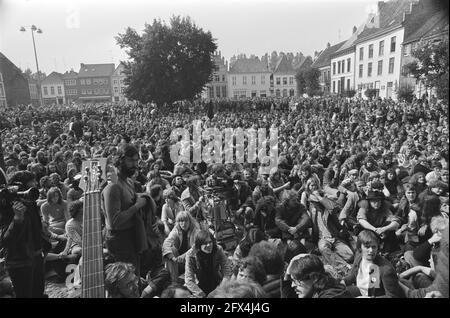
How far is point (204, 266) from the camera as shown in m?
3.36

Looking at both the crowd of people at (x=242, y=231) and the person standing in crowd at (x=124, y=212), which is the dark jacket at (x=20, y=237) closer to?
the crowd of people at (x=242, y=231)

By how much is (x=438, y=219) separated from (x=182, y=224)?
2941mm

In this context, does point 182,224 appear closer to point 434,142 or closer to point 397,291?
point 397,291

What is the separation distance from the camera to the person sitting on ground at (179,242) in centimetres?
389

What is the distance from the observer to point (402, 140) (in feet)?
30.6

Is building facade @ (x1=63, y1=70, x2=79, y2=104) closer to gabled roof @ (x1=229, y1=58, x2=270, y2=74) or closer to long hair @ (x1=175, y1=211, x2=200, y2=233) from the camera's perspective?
→ gabled roof @ (x1=229, y1=58, x2=270, y2=74)

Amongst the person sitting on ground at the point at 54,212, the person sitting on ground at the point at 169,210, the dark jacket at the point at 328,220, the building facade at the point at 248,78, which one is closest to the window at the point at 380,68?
the dark jacket at the point at 328,220

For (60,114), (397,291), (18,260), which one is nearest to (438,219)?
(397,291)

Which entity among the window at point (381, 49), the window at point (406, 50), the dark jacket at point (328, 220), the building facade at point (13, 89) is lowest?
the dark jacket at point (328, 220)

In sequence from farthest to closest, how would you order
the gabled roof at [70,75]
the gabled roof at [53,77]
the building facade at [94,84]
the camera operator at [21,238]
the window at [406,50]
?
the gabled roof at [53,77] < the gabled roof at [70,75] < the building facade at [94,84] < the window at [406,50] < the camera operator at [21,238]

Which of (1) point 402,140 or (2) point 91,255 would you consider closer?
(2) point 91,255

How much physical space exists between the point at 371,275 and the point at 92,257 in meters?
2.49

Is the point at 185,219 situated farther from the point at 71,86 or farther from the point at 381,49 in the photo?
the point at 71,86

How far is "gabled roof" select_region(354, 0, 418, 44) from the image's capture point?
2114 centimetres
